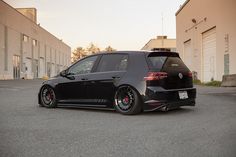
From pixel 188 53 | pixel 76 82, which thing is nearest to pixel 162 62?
pixel 76 82

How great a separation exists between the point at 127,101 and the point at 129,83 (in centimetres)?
41

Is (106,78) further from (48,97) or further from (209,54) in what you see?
(209,54)

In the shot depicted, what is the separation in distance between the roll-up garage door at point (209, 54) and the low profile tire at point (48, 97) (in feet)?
64.1

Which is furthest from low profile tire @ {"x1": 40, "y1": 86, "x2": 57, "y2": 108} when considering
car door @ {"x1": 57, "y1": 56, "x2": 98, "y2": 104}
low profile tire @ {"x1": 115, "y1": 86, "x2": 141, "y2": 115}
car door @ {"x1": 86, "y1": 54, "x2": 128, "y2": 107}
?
low profile tire @ {"x1": 115, "y1": 86, "x2": 141, "y2": 115}

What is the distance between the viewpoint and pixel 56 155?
4.30 meters

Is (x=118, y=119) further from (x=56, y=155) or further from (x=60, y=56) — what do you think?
(x=60, y=56)

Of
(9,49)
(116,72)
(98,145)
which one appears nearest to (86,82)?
(116,72)

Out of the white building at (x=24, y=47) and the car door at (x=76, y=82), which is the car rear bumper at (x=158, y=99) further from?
the white building at (x=24, y=47)

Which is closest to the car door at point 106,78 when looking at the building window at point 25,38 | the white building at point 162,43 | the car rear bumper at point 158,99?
the car rear bumper at point 158,99

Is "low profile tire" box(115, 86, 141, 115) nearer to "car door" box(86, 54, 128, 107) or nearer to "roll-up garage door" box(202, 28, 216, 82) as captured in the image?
"car door" box(86, 54, 128, 107)

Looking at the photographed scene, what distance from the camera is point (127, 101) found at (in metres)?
8.08

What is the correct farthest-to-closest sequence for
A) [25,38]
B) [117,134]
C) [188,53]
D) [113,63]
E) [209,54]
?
[25,38]
[188,53]
[209,54]
[113,63]
[117,134]

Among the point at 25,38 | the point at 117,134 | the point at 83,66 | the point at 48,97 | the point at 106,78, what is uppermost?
the point at 25,38

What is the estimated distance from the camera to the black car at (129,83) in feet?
25.7
